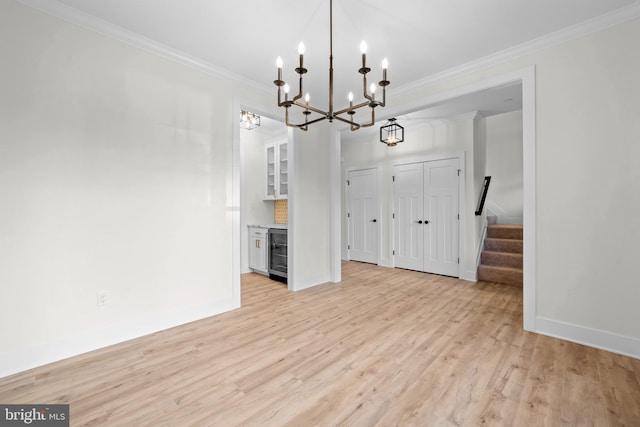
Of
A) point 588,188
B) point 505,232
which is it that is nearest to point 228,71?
point 588,188

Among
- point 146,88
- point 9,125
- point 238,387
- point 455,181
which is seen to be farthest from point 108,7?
point 455,181

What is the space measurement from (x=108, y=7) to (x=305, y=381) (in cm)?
327

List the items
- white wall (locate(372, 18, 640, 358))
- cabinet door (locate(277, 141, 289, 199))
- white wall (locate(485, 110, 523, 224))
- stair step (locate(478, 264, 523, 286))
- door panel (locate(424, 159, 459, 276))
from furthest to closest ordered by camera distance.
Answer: white wall (locate(485, 110, 523, 224)) < cabinet door (locate(277, 141, 289, 199)) < door panel (locate(424, 159, 459, 276)) < stair step (locate(478, 264, 523, 286)) < white wall (locate(372, 18, 640, 358))

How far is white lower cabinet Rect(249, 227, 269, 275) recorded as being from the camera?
16.3ft

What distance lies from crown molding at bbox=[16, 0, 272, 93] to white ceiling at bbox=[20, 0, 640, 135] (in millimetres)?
11

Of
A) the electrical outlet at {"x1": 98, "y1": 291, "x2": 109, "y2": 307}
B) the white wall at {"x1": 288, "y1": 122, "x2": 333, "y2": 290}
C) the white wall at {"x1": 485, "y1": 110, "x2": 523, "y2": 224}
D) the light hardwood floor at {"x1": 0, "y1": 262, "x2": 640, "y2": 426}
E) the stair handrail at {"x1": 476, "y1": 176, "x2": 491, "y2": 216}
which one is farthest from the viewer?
the white wall at {"x1": 485, "y1": 110, "x2": 523, "y2": 224}

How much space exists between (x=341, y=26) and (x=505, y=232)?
460cm

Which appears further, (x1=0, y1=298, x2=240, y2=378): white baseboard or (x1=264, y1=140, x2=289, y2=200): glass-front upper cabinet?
(x1=264, y1=140, x2=289, y2=200): glass-front upper cabinet

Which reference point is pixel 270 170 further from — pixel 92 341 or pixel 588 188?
pixel 588 188

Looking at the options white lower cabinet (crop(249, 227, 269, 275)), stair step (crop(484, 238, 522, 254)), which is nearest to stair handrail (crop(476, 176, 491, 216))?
stair step (crop(484, 238, 522, 254))

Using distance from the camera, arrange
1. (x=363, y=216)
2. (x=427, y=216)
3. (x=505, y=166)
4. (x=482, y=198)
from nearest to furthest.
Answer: (x=482, y=198) → (x=427, y=216) → (x=505, y=166) → (x=363, y=216)

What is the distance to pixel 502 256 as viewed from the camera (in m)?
4.71

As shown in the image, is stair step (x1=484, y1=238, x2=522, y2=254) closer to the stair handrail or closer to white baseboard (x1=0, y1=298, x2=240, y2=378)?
the stair handrail

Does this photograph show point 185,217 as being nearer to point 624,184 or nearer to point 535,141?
point 535,141
